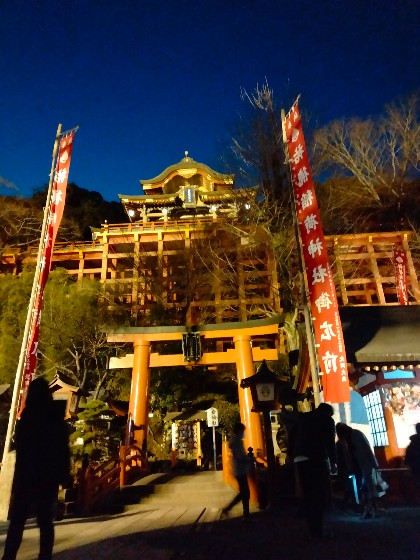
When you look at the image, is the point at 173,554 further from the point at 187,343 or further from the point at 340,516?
the point at 187,343

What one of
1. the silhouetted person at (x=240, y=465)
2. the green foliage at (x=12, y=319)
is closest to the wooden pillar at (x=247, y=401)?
the silhouetted person at (x=240, y=465)

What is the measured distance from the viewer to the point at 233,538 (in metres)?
4.51

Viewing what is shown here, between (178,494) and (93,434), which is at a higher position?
(93,434)

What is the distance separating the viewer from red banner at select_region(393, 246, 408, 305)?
20.0 metres

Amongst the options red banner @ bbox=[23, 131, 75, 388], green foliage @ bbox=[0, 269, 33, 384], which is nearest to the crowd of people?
red banner @ bbox=[23, 131, 75, 388]

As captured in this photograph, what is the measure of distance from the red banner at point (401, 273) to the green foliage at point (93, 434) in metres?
15.9

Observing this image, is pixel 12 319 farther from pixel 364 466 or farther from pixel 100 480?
pixel 364 466

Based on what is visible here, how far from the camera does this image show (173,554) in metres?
3.65

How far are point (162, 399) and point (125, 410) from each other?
3.20 metres

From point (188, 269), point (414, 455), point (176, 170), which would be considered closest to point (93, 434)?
point (414, 455)

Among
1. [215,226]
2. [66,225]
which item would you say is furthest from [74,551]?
[66,225]

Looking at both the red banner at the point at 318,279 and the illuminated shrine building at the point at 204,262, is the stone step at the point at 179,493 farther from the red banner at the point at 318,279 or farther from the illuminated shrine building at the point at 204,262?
the illuminated shrine building at the point at 204,262

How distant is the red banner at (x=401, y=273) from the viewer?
20000 millimetres

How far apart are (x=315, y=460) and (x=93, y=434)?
9.81 metres
